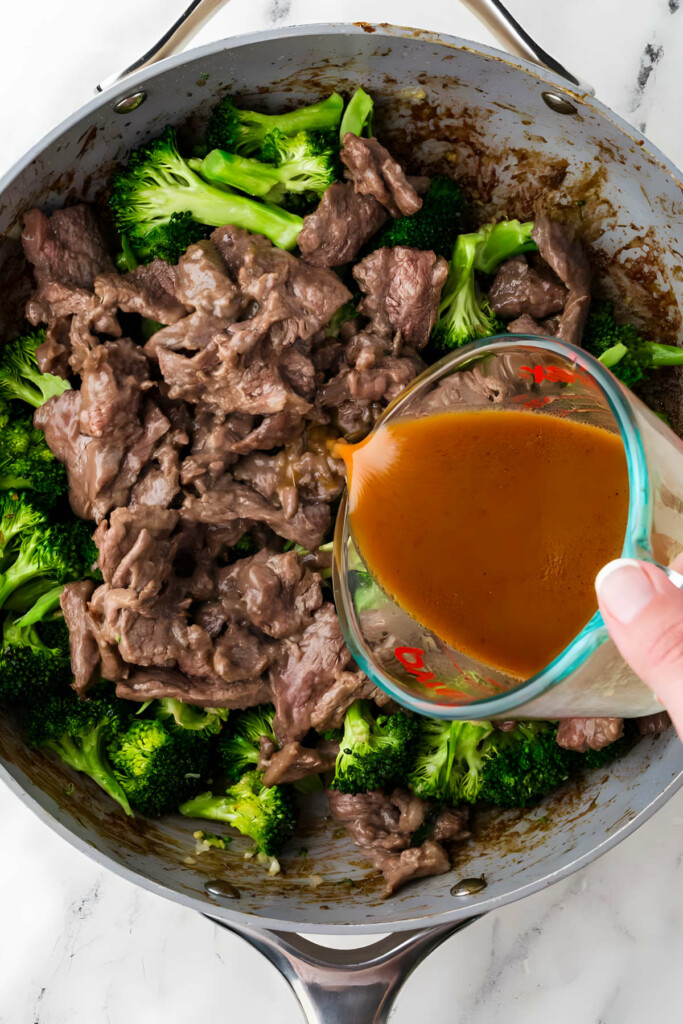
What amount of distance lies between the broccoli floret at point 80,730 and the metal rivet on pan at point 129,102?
160 cm

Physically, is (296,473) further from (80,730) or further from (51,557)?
(80,730)

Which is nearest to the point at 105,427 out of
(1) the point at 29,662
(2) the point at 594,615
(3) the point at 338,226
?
(1) the point at 29,662

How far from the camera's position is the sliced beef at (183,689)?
2.30 m

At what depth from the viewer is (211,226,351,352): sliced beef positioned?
2.22 meters

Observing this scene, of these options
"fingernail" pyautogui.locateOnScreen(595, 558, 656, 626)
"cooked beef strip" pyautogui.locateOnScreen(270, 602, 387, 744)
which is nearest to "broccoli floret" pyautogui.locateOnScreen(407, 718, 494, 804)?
"cooked beef strip" pyautogui.locateOnScreen(270, 602, 387, 744)

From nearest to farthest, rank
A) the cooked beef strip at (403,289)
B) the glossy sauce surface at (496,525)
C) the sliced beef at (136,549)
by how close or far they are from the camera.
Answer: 1. the glossy sauce surface at (496,525)
2. the sliced beef at (136,549)
3. the cooked beef strip at (403,289)

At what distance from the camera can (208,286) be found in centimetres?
223

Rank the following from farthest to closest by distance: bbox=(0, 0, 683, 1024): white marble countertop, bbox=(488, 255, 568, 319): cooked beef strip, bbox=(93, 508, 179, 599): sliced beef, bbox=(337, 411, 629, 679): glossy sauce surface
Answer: bbox=(0, 0, 683, 1024): white marble countertop, bbox=(488, 255, 568, 319): cooked beef strip, bbox=(93, 508, 179, 599): sliced beef, bbox=(337, 411, 629, 679): glossy sauce surface

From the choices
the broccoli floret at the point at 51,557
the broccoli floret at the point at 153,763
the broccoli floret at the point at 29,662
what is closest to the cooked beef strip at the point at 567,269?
the broccoli floret at the point at 51,557

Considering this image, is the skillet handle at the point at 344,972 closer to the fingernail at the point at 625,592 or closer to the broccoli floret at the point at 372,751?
the broccoli floret at the point at 372,751

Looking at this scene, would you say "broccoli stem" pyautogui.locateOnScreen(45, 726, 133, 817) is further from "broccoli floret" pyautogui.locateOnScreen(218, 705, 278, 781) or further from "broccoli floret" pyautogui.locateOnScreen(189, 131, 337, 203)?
"broccoli floret" pyautogui.locateOnScreen(189, 131, 337, 203)

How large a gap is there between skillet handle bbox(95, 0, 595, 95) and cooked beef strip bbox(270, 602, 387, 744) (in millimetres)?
1531

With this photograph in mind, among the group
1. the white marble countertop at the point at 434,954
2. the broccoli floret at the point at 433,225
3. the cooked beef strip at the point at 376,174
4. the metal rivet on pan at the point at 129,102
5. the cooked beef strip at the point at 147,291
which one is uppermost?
the metal rivet on pan at the point at 129,102

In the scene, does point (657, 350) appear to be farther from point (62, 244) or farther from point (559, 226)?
point (62, 244)
